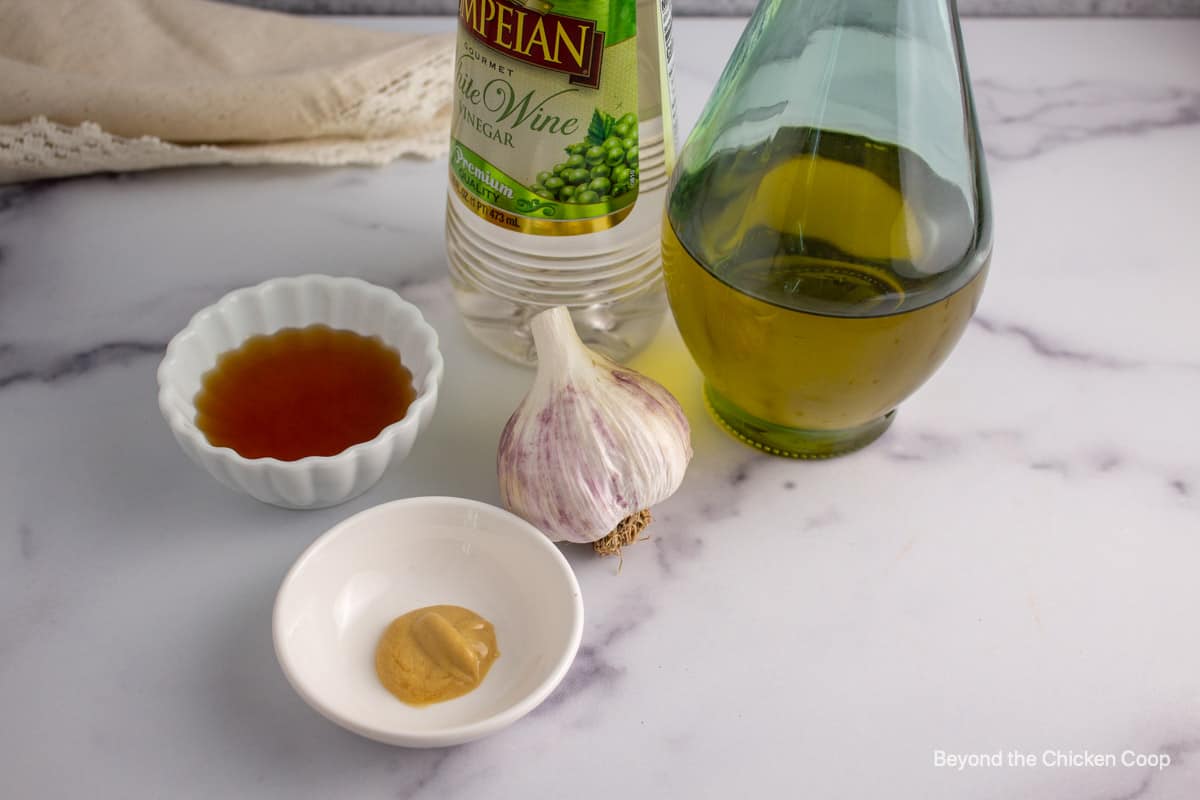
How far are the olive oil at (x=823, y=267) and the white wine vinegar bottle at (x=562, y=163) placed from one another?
0.04m

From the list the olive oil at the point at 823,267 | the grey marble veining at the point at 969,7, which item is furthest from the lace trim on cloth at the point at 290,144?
the olive oil at the point at 823,267

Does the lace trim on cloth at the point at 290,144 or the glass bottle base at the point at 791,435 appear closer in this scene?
the glass bottle base at the point at 791,435

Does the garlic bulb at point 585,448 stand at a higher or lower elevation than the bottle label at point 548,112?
lower

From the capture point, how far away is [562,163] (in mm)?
549

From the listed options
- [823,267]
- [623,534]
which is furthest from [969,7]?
[623,534]

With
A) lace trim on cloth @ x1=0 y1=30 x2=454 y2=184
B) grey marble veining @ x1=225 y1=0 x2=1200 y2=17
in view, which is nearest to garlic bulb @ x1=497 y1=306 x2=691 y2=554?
lace trim on cloth @ x1=0 y1=30 x2=454 y2=184

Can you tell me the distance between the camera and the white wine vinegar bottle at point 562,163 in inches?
20.7

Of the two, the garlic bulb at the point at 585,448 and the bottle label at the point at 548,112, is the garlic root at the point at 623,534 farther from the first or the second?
the bottle label at the point at 548,112

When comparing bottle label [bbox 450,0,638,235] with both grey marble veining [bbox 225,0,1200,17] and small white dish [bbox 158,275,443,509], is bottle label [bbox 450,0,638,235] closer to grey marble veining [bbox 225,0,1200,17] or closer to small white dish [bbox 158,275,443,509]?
small white dish [bbox 158,275,443,509]

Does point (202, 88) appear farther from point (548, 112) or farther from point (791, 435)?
point (791, 435)

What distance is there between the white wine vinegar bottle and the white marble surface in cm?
5

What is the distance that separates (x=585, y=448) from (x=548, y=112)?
0.16m

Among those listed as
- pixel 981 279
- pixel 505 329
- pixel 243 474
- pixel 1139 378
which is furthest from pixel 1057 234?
pixel 243 474

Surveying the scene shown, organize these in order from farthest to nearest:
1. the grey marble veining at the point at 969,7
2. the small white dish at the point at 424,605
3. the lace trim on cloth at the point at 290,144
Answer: the grey marble veining at the point at 969,7, the lace trim on cloth at the point at 290,144, the small white dish at the point at 424,605
